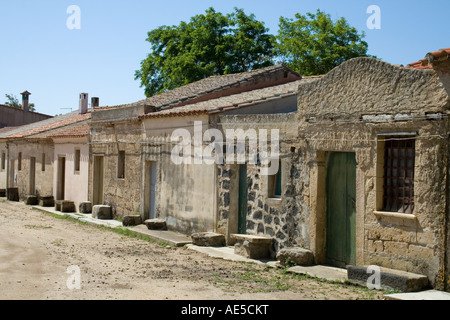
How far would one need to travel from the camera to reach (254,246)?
11.3m

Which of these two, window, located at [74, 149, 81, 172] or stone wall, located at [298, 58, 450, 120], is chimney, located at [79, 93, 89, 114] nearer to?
window, located at [74, 149, 81, 172]

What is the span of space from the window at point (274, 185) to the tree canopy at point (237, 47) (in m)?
19.6

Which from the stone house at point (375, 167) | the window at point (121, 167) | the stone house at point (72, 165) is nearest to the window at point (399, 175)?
the stone house at point (375, 167)

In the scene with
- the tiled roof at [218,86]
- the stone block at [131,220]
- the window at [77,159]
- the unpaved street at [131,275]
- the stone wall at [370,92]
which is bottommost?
the unpaved street at [131,275]

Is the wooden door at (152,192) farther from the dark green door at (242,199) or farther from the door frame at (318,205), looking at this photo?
the door frame at (318,205)

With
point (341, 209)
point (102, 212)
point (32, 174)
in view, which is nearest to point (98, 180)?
point (102, 212)

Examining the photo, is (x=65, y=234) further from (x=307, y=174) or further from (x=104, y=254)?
(x=307, y=174)

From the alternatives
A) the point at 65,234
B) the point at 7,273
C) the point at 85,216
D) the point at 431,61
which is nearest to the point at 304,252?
the point at 431,61

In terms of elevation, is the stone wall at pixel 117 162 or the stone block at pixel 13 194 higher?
the stone wall at pixel 117 162

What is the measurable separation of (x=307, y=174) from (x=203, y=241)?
11.5 feet

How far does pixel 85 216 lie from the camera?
19078 millimetres

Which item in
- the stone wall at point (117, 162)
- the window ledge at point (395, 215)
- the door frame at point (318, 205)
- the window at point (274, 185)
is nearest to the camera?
the window ledge at point (395, 215)

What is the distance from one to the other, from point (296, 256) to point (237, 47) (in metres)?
24.6

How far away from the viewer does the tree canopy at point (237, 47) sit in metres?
31.1
